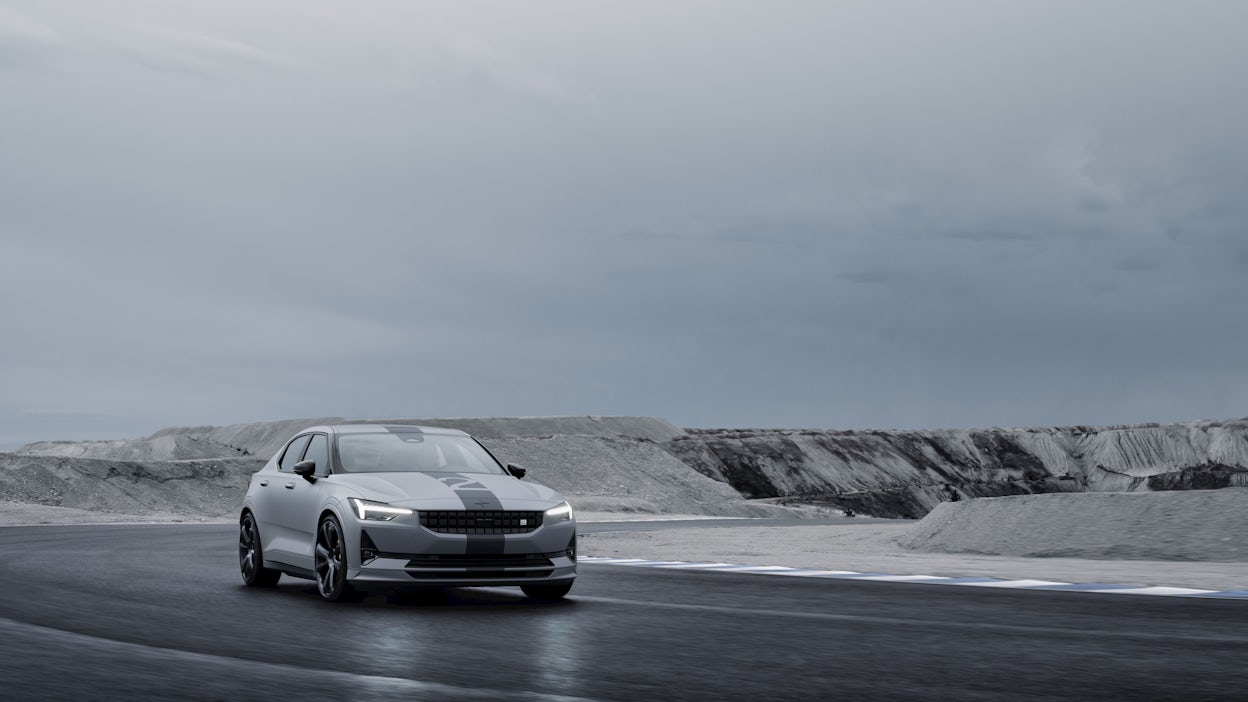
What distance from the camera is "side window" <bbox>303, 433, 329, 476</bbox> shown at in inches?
529

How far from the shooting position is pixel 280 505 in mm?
13828

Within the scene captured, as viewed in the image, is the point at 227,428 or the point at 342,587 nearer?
the point at 342,587

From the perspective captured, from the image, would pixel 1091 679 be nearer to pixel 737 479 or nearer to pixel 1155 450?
pixel 737 479

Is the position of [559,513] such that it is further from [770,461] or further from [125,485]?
[770,461]

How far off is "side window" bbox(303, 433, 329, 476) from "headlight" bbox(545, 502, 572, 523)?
2.25 meters

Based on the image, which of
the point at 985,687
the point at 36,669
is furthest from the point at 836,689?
the point at 36,669

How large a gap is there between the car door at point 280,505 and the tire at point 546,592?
225 centimetres

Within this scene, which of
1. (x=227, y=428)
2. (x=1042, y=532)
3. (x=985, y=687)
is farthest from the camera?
(x=227, y=428)

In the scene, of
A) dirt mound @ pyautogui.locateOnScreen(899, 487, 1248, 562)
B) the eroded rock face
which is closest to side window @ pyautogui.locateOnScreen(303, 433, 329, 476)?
dirt mound @ pyautogui.locateOnScreen(899, 487, 1248, 562)

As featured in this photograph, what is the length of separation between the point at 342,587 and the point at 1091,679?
260 inches

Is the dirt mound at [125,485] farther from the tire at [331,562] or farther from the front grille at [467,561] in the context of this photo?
the front grille at [467,561]

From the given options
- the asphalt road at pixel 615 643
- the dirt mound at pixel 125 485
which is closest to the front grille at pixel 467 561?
the asphalt road at pixel 615 643

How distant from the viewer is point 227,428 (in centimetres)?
9900

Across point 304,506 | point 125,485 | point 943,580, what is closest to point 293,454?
point 304,506
